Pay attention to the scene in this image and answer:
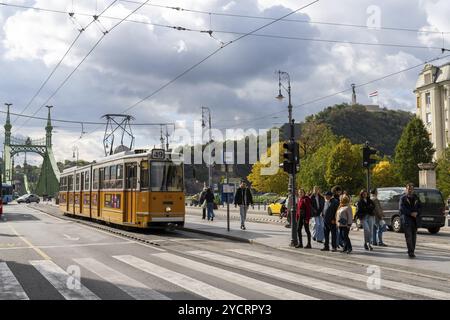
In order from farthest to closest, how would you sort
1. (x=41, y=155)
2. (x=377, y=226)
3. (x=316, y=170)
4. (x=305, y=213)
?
(x=41, y=155)
(x=316, y=170)
(x=377, y=226)
(x=305, y=213)

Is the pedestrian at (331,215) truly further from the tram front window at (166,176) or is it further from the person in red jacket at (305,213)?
the tram front window at (166,176)

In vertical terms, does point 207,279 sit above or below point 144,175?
below

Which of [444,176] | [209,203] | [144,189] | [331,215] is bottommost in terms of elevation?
[331,215]

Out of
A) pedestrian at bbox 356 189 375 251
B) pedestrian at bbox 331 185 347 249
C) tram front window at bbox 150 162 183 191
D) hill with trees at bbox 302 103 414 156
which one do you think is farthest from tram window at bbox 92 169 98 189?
hill with trees at bbox 302 103 414 156

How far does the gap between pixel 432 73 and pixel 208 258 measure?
262ft

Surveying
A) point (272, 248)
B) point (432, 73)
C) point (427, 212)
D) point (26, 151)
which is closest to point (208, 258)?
point (272, 248)

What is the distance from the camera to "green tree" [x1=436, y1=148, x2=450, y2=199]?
2040 inches

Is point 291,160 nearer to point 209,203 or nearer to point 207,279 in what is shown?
point 207,279

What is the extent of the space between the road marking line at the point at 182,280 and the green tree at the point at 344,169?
49005mm

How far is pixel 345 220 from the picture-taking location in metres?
13.8

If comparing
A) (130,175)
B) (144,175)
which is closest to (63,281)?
(144,175)

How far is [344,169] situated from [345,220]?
47034mm

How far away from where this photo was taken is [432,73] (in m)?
84.3

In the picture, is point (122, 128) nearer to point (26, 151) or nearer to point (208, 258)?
point (208, 258)
